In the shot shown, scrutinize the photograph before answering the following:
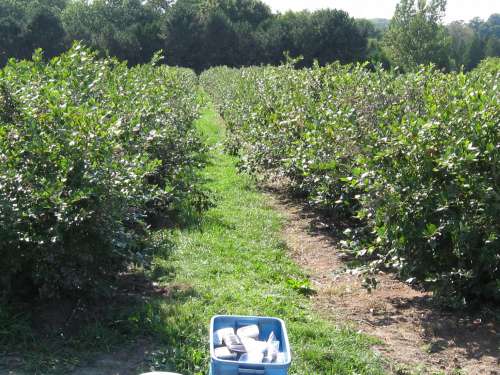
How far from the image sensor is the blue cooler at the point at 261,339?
280 centimetres

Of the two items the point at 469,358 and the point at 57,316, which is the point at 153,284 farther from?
the point at 469,358

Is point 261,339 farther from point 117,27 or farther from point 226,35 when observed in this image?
point 117,27

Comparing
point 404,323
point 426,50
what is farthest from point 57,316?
point 426,50

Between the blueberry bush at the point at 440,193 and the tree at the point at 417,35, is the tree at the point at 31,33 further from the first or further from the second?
the blueberry bush at the point at 440,193

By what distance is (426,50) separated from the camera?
1642 inches

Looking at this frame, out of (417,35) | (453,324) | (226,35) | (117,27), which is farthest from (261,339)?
(117,27)

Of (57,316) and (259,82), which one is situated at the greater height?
(259,82)

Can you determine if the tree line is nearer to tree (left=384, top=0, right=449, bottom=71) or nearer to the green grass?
tree (left=384, top=0, right=449, bottom=71)

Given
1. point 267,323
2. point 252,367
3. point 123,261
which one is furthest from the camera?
point 123,261

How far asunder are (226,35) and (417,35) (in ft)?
60.7

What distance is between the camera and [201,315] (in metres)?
4.64

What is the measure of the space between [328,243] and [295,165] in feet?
4.18

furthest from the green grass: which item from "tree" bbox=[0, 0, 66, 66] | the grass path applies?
"tree" bbox=[0, 0, 66, 66]

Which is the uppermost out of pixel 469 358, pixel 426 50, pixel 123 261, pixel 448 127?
pixel 426 50
